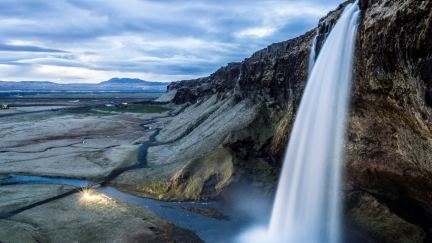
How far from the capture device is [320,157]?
1939 centimetres

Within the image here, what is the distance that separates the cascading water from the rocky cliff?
70 cm

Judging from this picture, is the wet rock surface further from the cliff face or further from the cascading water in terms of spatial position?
the cliff face

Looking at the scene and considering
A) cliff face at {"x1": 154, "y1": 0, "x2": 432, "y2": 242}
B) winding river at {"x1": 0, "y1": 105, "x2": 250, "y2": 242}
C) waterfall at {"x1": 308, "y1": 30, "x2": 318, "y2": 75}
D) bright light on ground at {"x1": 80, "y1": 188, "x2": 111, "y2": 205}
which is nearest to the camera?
cliff face at {"x1": 154, "y1": 0, "x2": 432, "y2": 242}

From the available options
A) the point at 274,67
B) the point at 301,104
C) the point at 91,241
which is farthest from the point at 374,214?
the point at 274,67

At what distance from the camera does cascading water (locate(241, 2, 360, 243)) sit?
57.1 ft

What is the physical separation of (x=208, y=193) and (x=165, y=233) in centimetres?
568

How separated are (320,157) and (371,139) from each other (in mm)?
2705

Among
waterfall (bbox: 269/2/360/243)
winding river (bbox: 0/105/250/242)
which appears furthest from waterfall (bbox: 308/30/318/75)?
winding river (bbox: 0/105/250/242)

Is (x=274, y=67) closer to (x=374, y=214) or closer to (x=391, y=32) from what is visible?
(x=374, y=214)

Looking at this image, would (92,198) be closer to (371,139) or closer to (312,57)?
(312,57)

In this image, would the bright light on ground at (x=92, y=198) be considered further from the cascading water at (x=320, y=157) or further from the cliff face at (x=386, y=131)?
the cascading water at (x=320, y=157)

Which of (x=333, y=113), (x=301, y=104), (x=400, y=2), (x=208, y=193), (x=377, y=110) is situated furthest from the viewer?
(x=208, y=193)

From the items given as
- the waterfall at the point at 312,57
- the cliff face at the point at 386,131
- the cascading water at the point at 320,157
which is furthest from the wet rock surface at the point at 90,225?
the waterfall at the point at 312,57

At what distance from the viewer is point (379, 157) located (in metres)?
17.2
